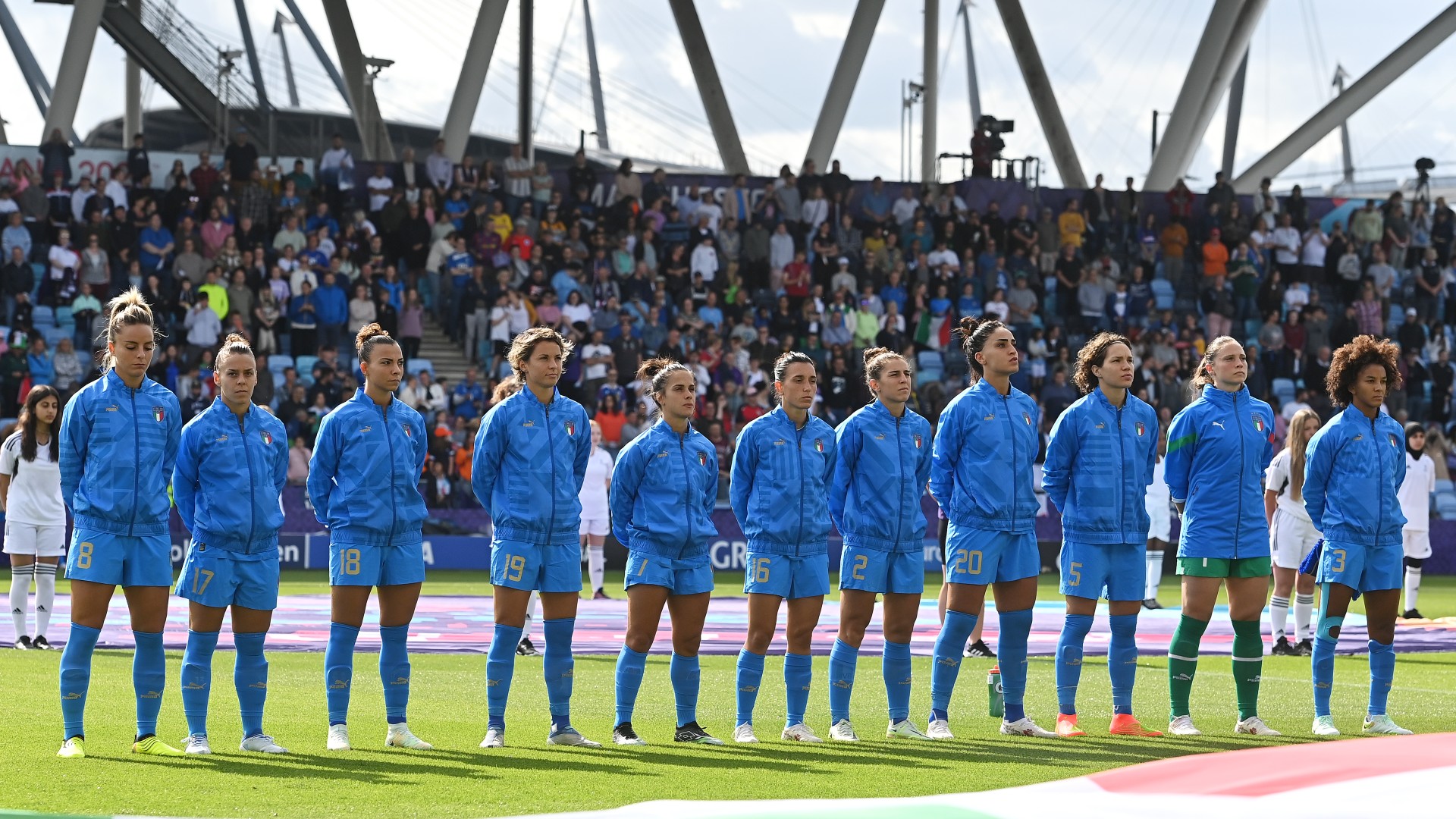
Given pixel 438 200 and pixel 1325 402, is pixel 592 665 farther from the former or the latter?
pixel 1325 402

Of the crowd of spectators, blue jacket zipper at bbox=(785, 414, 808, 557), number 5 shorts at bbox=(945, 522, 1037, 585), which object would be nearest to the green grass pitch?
number 5 shorts at bbox=(945, 522, 1037, 585)

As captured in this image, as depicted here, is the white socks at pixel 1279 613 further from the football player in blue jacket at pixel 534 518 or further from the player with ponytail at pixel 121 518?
the player with ponytail at pixel 121 518

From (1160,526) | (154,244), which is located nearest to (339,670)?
(1160,526)

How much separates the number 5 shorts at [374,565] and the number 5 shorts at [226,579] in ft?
1.14

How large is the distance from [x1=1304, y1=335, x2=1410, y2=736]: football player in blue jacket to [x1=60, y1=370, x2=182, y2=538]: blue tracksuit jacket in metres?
6.18

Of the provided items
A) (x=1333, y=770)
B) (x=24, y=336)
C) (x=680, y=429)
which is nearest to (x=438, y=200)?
(x=24, y=336)

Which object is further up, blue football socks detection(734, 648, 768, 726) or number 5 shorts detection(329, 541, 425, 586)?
number 5 shorts detection(329, 541, 425, 586)

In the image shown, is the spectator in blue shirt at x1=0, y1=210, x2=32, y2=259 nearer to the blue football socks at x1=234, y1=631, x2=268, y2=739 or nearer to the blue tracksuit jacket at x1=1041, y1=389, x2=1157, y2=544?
the blue football socks at x1=234, y1=631, x2=268, y2=739

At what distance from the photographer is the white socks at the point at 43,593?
13484 millimetres

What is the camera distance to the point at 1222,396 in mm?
9992

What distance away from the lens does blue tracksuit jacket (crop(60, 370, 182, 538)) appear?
8.46 m

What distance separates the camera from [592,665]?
13.0 metres

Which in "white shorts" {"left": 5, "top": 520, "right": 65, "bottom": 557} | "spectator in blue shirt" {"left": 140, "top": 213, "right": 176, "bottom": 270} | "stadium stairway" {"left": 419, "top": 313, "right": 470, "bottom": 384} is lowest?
"white shorts" {"left": 5, "top": 520, "right": 65, "bottom": 557}

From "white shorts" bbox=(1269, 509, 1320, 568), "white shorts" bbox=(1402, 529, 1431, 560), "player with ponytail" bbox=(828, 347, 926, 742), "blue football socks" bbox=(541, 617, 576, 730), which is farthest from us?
"white shorts" bbox=(1402, 529, 1431, 560)
